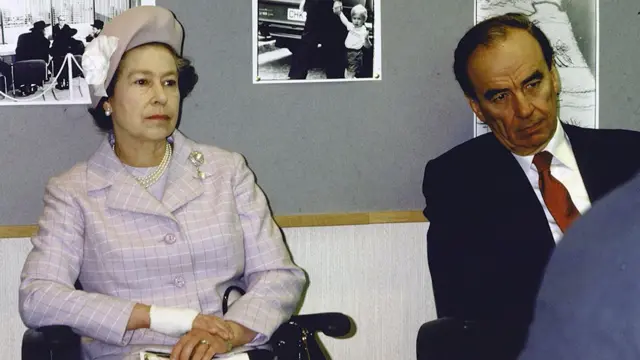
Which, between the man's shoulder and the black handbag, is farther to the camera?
the man's shoulder

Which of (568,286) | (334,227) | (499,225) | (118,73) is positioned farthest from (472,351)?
(568,286)

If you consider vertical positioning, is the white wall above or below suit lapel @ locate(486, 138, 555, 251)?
below

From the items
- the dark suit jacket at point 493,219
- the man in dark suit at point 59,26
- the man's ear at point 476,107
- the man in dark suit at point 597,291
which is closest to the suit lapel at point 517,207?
the dark suit jacket at point 493,219

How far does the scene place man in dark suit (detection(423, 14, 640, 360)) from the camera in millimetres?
1817

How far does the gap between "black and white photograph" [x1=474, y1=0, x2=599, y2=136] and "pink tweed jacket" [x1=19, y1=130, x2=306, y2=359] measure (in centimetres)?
82

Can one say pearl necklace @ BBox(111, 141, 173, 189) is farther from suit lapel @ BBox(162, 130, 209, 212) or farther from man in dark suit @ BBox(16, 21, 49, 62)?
man in dark suit @ BBox(16, 21, 49, 62)

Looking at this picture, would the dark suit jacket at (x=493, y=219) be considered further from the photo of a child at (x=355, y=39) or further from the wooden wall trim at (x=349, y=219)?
the photo of a child at (x=355, y=39)

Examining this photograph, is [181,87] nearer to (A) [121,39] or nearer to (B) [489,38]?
(A) [121,39]

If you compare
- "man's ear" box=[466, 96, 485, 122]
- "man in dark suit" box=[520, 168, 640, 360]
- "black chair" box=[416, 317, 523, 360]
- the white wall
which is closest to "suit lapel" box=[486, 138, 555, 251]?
"man's ear" box=[466, 96, 485, 122]

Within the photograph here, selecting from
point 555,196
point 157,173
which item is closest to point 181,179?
point 157,173

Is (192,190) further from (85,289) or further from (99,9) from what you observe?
(99,9)

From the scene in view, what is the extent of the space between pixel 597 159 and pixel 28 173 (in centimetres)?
154

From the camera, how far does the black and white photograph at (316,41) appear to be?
2.09 metres

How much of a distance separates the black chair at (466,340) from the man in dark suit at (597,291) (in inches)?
46.6
